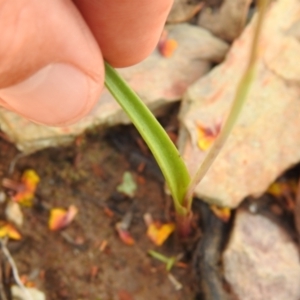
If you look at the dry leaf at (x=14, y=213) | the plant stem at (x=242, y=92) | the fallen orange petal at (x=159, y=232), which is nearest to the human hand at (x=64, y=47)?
the plant stem at (x=242, y=92)

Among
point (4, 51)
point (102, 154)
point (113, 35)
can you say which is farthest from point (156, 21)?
point (102, 154)

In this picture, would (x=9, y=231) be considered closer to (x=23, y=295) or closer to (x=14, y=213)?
(x=14, y=213)

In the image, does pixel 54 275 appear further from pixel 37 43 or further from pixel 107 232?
pixel 37 43

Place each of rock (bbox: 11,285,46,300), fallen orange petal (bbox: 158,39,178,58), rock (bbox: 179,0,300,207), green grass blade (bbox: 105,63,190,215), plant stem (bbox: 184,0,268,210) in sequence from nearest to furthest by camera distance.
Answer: plant stem (bbox: 184,0,268,210) < green grass blade (bbox: 105,63,190,215) < rock (bbox: 11,285,46,300) < rock (bbox: 179,0,300,207) < fallen orange petal (bbox: 158,39,178,58)

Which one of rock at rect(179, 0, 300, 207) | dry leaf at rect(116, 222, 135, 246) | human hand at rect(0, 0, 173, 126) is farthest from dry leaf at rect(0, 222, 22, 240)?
rock at rect(179, 0, 300, 207)

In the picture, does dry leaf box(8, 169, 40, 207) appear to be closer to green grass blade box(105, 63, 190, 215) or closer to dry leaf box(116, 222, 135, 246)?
dry leaf box(116, 222, 135, 246)

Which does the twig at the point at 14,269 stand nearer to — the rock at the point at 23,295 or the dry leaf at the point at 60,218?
the rock at the point at 23,295
